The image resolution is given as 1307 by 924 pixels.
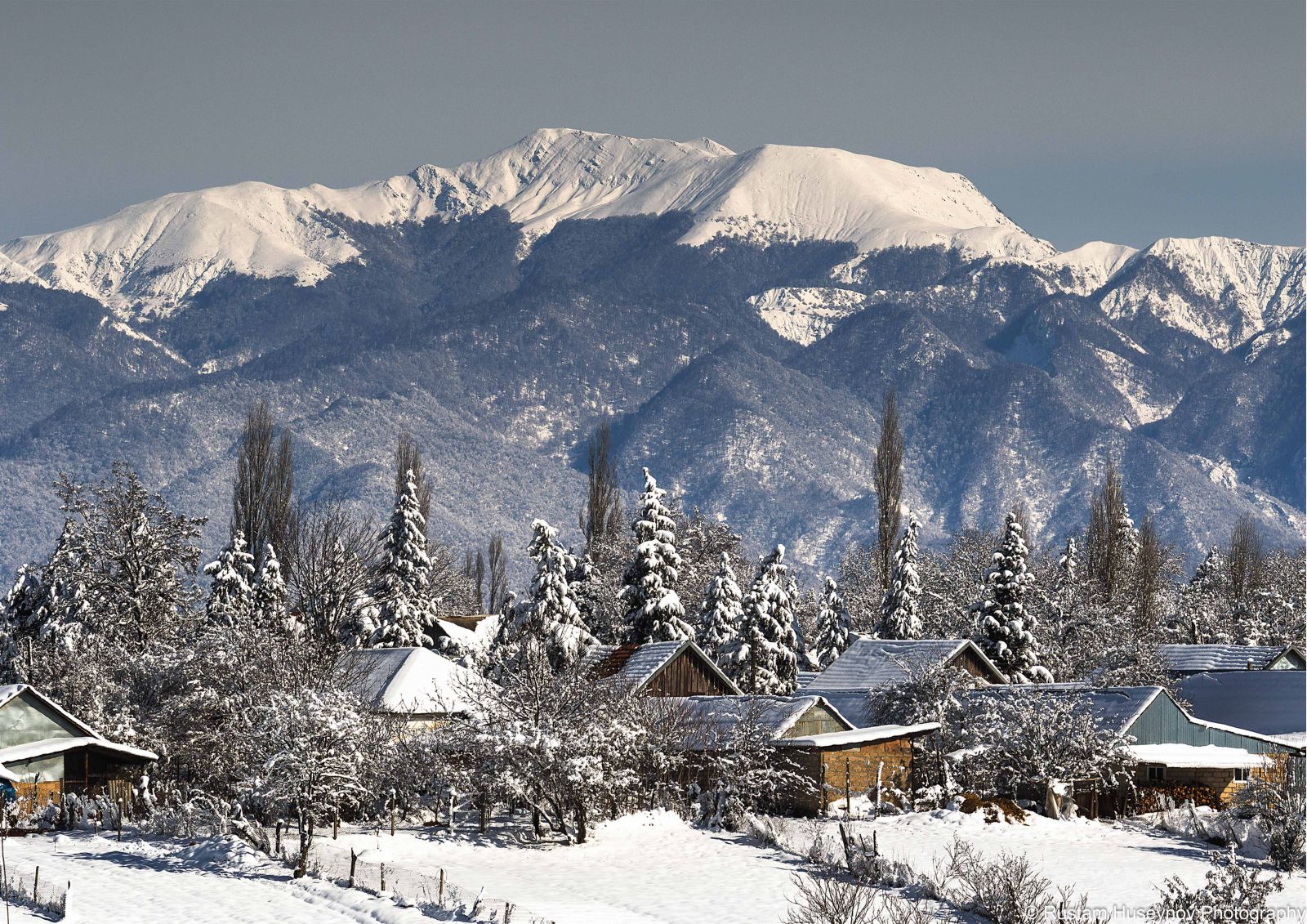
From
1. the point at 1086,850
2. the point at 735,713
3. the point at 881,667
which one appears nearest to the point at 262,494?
the point at 881,667

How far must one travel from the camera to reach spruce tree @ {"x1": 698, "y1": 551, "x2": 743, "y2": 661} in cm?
7462

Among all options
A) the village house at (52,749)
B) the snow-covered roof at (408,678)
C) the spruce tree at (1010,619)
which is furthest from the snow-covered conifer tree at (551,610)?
the village house at (52,749)

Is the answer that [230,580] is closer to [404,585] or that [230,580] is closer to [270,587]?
[270,587]

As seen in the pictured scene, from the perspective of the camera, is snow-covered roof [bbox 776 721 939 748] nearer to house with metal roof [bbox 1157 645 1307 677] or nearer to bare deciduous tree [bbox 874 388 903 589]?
house with metal roof [bbox 1157 645 1307 677]

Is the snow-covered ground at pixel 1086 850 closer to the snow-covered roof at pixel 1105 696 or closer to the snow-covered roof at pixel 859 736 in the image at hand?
the snow-covered roof at pixel 859 736

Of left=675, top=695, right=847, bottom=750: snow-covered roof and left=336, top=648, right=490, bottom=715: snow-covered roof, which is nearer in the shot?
left=675, top=695, right=847, bottom=750: snow-covered roof

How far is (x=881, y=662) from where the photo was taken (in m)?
70.6

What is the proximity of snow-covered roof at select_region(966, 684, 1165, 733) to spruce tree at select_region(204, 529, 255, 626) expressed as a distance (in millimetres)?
30407

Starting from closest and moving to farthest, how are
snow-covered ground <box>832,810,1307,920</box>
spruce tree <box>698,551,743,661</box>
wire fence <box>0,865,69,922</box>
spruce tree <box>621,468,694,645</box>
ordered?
wire fence <box>0,865,69,922</box> < snow-covered ground <box>832,810,1307,920</box> < spruce tree <box>698,551,743,661</box> < spruce tree <box>621,468,694,645</box>

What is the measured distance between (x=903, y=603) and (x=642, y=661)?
2302 cm

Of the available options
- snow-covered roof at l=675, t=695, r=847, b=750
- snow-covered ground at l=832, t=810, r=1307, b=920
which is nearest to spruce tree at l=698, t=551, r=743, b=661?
snow-covered roof at l=675, t=695, r=847, b=750

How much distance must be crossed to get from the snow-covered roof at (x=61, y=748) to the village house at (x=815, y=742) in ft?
52.1

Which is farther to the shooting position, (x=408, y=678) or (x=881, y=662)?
Answer: (x=881, y=662)

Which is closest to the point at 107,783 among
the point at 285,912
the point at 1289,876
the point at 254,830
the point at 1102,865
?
the point at 254,830
